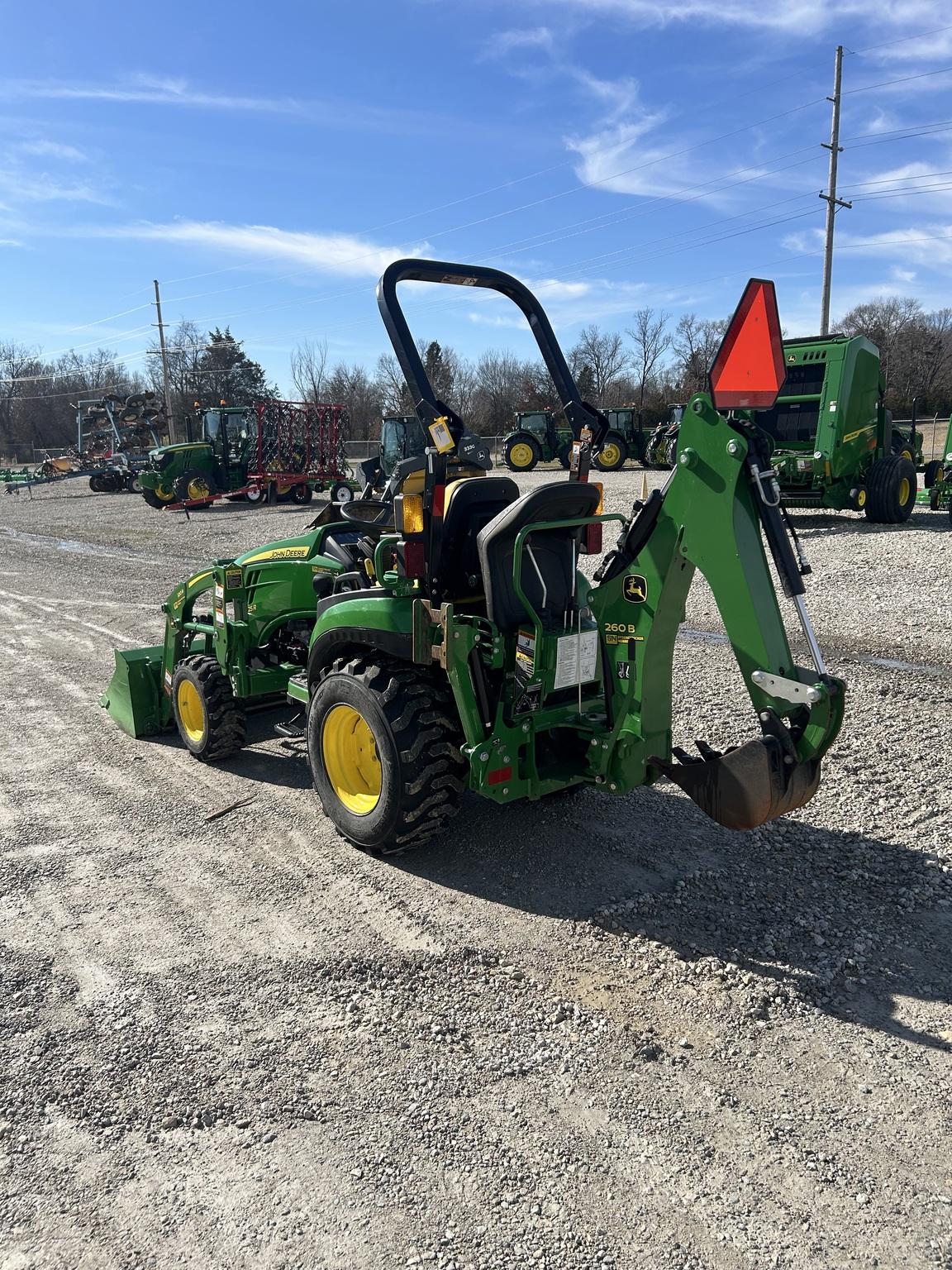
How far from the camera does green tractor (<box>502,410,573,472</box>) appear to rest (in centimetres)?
2875

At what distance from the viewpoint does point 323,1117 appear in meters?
2.66

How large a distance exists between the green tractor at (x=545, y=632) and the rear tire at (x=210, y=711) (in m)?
1.09

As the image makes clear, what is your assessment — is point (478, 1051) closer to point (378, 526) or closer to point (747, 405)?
point (747, 405)

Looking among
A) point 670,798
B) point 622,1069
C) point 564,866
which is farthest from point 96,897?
point 670,798

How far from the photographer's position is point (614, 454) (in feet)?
92.3

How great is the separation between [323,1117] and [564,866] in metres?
1.70

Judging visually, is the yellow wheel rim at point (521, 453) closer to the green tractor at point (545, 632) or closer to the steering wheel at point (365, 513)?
the steering wheel at point (365, 513)

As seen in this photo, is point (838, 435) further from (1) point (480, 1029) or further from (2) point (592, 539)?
(1) point (480, 1029)

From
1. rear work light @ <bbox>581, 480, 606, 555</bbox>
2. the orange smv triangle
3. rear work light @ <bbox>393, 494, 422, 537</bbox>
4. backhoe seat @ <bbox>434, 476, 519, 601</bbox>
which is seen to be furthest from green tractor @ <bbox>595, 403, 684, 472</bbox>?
the orange smv triangle

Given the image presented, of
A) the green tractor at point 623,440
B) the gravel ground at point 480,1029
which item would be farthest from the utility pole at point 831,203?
the gravel ground at point 480,1029

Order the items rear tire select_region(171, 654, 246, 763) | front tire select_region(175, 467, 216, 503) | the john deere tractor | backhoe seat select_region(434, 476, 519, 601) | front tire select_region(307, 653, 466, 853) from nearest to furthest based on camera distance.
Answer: front tire select_region(307, 653, 466, 853), backhoe seat select_region(434, 476, 519, 601), rear tire select_region(171, 654, 246, 763), front tire select_region(175, 467, 216, 503), the john deere tractor

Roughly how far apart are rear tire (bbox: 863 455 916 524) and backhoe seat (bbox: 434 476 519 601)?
11032mm

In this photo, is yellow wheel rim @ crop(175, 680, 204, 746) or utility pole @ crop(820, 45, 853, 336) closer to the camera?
yellow wheel rim @ crop(175, 680, 204, 746)

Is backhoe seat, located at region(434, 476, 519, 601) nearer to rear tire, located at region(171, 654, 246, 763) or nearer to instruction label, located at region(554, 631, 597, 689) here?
instruction label, located at region(554, 631, 597, 689)
